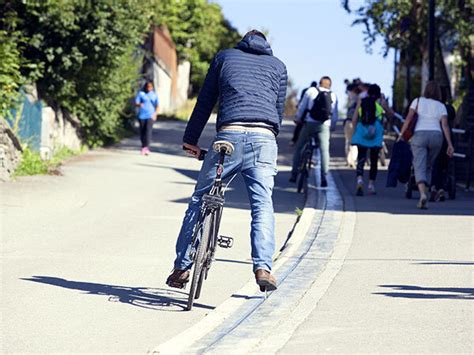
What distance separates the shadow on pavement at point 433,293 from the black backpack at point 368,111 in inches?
371

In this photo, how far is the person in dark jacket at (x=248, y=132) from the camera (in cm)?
839

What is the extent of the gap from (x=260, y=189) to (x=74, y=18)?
1500cm

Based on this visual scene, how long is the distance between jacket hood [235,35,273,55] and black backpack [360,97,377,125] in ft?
33.0

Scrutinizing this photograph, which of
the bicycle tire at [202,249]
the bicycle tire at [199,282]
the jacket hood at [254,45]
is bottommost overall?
the bicycle tire at [199,282]

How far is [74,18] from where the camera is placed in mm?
22766

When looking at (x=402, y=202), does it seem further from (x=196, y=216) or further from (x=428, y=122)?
(x=196, y=216)

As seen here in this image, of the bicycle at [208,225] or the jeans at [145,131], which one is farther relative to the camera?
the jeans at [145,131]

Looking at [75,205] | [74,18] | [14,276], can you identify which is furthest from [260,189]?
[74,18]

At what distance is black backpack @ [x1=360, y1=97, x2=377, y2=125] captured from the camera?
18625 mm

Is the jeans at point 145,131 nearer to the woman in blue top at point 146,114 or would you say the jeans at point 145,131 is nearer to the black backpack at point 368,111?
the woman in blue top at point 146,114

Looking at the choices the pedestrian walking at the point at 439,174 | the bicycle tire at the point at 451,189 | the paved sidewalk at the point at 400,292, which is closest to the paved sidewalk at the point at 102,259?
the paved sidewalk at the point at 400,292

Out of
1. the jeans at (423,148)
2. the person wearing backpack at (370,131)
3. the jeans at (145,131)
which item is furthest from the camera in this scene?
the jeans at (145,131)

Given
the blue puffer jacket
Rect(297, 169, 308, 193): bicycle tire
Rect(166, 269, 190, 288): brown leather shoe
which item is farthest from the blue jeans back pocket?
Rect(297, 169, 308, 193): bicycle tire

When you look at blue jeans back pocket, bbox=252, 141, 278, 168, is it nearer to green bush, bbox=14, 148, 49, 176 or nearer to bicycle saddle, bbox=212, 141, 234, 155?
bicycle saddle, bbox=212, 141, 234, 155
